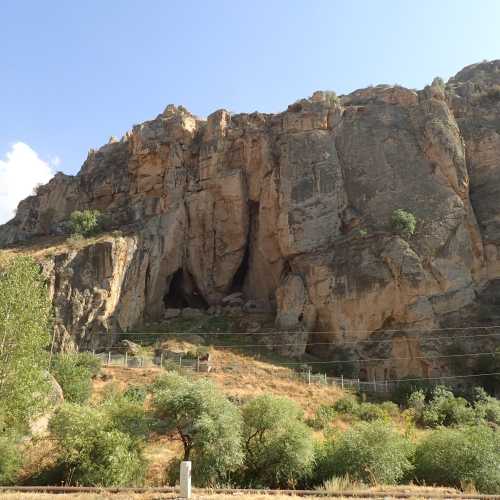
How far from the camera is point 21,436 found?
1662 cm

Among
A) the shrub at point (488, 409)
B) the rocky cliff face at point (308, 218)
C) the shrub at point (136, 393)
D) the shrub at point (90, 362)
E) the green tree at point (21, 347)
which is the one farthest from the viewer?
the rocky cliff face at point (308, 218)

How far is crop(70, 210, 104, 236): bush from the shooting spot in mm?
36625

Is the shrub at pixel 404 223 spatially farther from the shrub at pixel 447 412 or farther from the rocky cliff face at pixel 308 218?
the shrub at pixel 447 412

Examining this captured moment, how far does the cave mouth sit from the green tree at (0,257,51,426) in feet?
79.3

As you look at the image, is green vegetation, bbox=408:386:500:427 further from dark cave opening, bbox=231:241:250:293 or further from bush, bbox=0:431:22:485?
bush, bbox=0:431:22:485

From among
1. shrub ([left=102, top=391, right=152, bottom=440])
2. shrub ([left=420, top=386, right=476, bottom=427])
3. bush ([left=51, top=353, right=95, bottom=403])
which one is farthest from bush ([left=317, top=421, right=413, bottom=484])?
bush ([left=51, top=353, right=95, bottom=403])

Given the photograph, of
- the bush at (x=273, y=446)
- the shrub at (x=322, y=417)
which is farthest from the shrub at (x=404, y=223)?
the bush at (x=273, y=446)

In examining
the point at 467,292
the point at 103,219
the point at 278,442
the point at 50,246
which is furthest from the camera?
the point at 103,219

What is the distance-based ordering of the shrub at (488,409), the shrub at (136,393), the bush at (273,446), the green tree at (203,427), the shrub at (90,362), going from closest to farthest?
1. the green tree at (203,427)
2. the bush at (273,446)
3. the shrub at (136,393)
4. the shrub at (488,409)
5. the shrub at (90,362)

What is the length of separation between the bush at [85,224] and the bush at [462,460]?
28201mm

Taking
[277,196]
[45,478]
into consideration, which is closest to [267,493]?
[45,478]

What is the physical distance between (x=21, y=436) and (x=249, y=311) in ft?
73.6

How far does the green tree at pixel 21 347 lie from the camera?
14625 millimetres

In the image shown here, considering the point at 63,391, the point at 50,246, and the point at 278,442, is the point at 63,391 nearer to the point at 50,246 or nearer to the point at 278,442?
the point at 278,442
